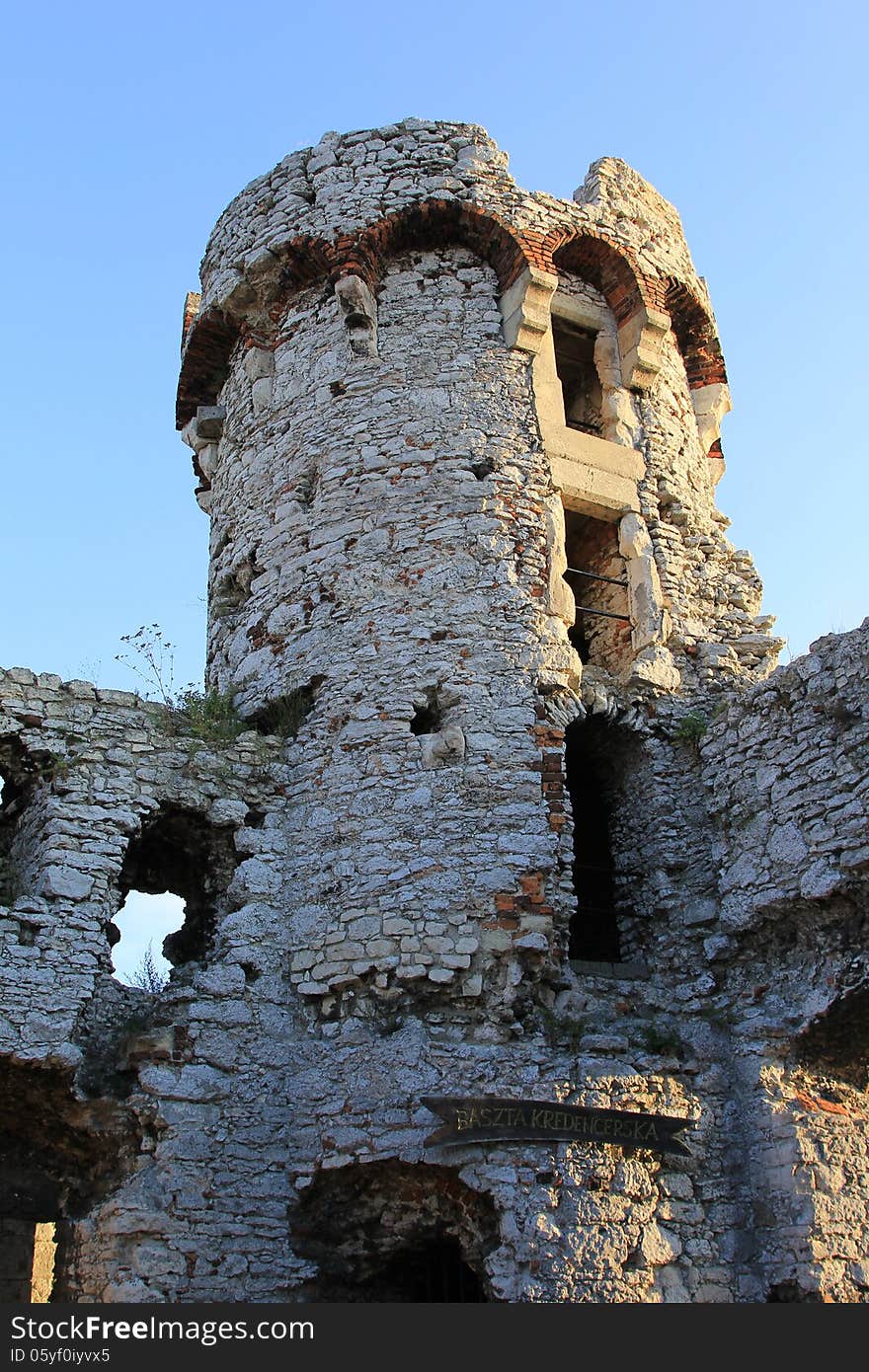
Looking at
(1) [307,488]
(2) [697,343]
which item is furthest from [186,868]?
(2) [697,343]

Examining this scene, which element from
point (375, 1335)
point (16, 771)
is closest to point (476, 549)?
point (16, 771)

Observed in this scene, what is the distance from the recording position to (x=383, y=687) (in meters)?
8.60

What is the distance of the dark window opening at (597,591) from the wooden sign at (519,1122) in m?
3.51

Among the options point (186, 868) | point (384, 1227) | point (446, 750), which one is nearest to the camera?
point (384, 1227)

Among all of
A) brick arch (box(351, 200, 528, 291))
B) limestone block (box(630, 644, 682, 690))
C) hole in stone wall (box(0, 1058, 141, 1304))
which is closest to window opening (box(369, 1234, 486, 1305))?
hole in stone wall (box(0, 1058, 141, 1304))

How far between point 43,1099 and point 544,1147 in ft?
9.84

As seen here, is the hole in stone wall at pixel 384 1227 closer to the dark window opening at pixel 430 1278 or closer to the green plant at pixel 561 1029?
the dark window opening at pixel 430 1278

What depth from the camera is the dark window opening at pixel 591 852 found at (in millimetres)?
9039

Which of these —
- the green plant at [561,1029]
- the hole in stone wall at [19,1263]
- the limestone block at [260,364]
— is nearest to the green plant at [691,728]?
the green plant at [561,1029]

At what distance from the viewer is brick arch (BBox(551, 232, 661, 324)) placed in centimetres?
1058

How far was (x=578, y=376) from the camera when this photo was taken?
1123cm

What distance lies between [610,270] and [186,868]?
20.1ft

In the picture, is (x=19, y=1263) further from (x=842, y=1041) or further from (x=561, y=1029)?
(x=842, y=1041)

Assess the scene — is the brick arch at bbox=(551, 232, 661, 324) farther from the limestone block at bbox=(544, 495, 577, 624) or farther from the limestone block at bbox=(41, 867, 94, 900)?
the limestone block at bbox=(41, 867, 94, 900)
